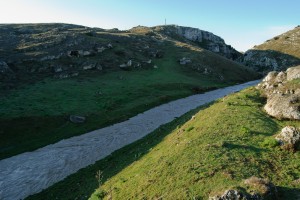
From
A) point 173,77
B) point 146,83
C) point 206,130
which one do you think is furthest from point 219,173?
point 173,77

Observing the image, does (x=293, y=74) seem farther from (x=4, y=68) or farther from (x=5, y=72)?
(x=4, y=68)

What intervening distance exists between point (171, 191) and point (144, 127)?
37.2m

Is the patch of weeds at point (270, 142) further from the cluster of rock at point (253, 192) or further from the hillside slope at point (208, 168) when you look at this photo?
the cluster of rock at point (253, 192)

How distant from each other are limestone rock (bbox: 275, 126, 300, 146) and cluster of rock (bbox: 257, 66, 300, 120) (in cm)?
850

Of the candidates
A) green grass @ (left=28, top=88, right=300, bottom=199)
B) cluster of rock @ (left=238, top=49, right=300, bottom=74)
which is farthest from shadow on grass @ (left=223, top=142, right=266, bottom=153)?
cluster of rock @ (left=238, top=49, right=300, bottom=74)

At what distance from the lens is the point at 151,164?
30.6m

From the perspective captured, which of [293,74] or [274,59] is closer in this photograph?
[293,74]

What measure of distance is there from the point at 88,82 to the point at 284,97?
65510mm

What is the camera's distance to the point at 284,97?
4006cm

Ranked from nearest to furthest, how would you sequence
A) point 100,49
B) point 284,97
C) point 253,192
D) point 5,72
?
point 253,192
point 284,97
point 5,72
point 100,49

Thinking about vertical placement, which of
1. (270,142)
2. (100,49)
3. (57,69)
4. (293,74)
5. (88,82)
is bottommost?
(88,82)

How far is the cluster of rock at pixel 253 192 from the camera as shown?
19.8 m

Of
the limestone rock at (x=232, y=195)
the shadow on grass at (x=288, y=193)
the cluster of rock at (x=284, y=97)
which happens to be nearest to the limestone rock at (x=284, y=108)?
the cluster of rock at (x=284, y=97)

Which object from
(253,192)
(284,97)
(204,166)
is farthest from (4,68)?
(253,192)
